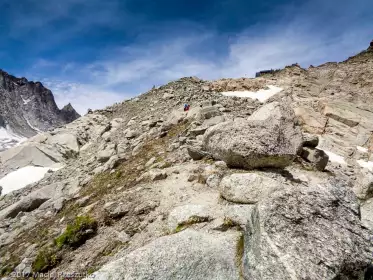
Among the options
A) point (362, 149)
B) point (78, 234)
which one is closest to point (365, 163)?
point (362, 149)

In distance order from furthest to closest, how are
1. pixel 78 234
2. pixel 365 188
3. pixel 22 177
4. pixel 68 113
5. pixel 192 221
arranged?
pixel 68 113
pixel 22 177
pixel 365 188
pixel 78 234
pixel 192 221

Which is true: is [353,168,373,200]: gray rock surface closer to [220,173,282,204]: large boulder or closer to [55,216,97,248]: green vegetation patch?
[220,173,282,204]: large boulder

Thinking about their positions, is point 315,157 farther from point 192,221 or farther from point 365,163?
point 365,163

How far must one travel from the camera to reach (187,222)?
7.15 meters

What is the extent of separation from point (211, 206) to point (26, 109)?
19013 centimetres

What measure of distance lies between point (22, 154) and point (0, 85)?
16364 cm

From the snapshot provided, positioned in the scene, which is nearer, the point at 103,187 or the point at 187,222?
the point at 187,222

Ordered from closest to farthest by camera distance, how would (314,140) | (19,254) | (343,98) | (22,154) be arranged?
(19,254)
(314,140)
(22,154)
(343,98)

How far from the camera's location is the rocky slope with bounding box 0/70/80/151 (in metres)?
145

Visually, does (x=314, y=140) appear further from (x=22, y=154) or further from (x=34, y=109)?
(x=34, y=109)

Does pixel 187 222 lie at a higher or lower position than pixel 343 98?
lower

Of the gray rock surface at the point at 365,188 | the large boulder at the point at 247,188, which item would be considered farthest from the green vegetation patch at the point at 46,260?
the gray rock surface at the point at 365,188

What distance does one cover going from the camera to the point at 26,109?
16975 cm

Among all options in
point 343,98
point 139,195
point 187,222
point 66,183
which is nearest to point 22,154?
point 66,183
